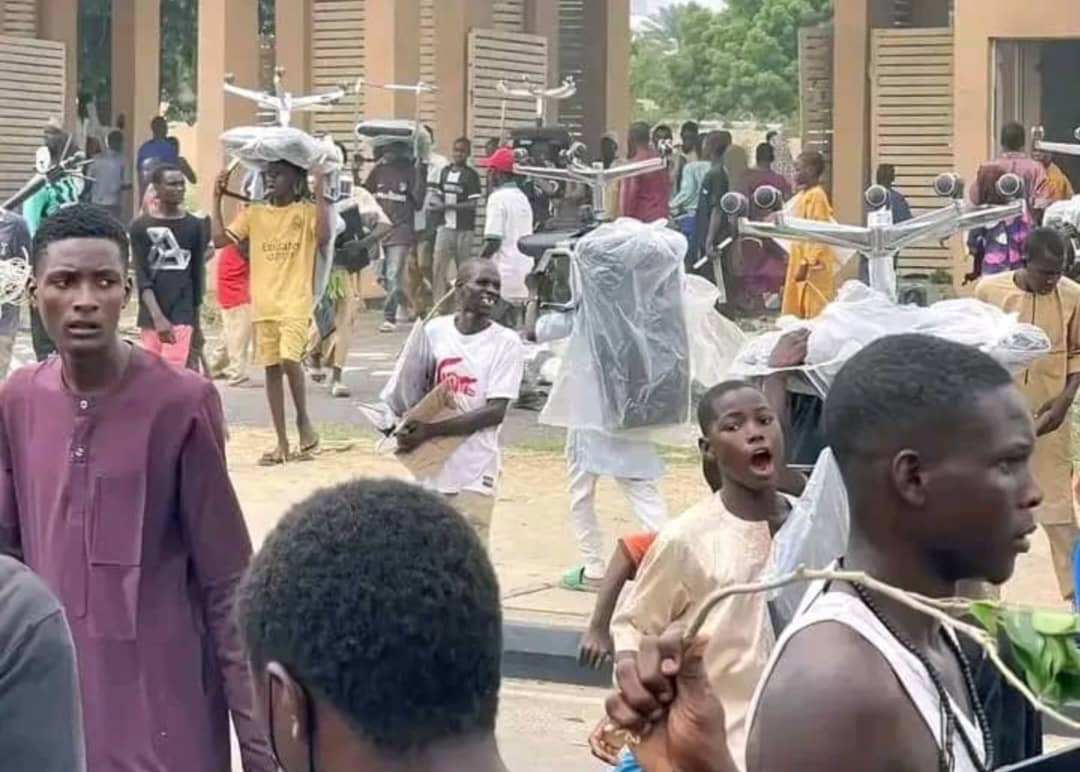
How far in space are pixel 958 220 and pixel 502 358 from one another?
1986 mm

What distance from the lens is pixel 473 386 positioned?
8891 millimetres

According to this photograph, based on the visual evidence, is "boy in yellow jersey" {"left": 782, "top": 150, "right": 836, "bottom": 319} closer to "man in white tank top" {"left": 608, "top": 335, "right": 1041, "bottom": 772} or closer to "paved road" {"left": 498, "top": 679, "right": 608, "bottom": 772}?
"paved road" {"left": 498, "top": 679, "right": 608, "bottom": 772}

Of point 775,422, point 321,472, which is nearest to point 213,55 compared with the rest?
point 321,472

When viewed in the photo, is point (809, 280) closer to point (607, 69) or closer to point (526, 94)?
point (526, 94)

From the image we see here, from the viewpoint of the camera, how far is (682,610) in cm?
534

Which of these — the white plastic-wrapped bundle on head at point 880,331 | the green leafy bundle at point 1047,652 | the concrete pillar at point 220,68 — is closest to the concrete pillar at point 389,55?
the concrete pillar at point 220,68

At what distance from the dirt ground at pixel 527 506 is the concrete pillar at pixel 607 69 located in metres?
A: 15.7

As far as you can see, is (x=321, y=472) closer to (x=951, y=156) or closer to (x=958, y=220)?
(x=958, y=220)

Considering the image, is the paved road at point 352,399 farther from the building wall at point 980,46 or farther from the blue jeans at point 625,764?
the blue jeans at point 625,764

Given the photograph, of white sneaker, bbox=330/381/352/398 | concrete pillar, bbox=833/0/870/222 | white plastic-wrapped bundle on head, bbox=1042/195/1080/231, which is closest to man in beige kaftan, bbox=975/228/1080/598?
white plastic-wrapped bundle on head, bbox=1042/195/1080/231

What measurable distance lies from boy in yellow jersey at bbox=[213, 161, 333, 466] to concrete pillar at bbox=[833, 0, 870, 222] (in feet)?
38.5

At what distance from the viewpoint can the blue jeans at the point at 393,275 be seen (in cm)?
2181

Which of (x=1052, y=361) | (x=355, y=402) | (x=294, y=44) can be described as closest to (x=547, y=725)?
(x=1052, y=361)

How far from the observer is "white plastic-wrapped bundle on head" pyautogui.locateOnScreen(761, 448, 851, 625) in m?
5.36
